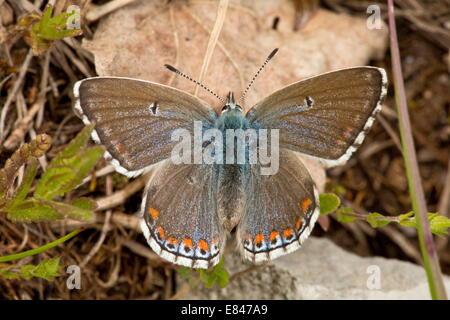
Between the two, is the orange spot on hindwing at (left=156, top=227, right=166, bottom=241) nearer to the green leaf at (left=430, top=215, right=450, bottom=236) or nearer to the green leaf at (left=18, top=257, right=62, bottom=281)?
the green leaf at (left=18, top=257, right=62, bottom=281)

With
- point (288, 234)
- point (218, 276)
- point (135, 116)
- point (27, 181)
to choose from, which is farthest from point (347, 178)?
point (27, 181)

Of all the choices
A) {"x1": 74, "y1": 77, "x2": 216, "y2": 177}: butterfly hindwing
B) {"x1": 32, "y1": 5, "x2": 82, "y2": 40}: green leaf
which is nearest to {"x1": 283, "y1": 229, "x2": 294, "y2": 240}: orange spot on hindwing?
{"x1": 74, "y1": 77, "x2": 216, "y2": 177}: butterfly hindwing

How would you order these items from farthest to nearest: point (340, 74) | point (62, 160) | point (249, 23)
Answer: point (249, 23) < point (340, 74) < point (62, 160)

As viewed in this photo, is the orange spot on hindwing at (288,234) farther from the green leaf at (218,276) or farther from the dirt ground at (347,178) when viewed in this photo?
the dirt ground at (347,178)

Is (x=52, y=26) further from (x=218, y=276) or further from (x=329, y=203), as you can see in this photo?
(x=329, y=203)
